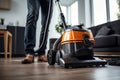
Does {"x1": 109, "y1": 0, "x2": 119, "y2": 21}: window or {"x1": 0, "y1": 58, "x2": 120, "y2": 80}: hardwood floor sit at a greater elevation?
{"x1": 109, "y1": 0, "x2": 119, "y2": 21}: window

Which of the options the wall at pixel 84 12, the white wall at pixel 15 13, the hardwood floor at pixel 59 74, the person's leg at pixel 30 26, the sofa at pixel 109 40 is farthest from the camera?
the wall at pixel 84 12

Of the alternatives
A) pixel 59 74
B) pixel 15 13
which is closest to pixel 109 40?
pixel 59 74

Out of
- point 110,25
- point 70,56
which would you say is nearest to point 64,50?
point 70,56

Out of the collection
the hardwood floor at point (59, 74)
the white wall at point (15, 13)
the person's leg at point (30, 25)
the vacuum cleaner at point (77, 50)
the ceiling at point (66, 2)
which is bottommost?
the hardwood floor at point (59, 74)

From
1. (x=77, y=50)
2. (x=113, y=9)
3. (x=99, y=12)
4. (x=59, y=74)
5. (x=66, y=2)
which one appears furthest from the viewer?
(x=66, y=2)

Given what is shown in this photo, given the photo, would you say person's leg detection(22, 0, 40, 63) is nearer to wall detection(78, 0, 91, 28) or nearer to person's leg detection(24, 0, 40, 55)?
person's leg detection(24, 0, 40, 55)

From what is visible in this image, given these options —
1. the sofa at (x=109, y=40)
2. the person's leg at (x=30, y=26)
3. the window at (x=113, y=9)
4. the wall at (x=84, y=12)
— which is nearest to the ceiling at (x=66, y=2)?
the wall at (x=84, y=12)

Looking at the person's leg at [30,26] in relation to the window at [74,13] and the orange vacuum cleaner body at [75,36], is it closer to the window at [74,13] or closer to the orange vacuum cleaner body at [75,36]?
the orange vacuum cleaner body at [75,36]

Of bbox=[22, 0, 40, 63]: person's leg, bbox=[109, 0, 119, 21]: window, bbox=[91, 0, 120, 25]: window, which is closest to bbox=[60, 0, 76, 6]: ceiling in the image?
bbox=[91, 0, 120, 25]: window

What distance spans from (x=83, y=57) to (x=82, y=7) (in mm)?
5298

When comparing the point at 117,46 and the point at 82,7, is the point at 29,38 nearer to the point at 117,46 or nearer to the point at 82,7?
the point at 117,46

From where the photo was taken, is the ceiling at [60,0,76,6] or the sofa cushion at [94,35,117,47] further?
the ceiling at [60,0,76,6]

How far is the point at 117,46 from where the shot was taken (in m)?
2.82

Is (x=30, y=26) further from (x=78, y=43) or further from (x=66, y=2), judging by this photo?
(x=66, y=2)
